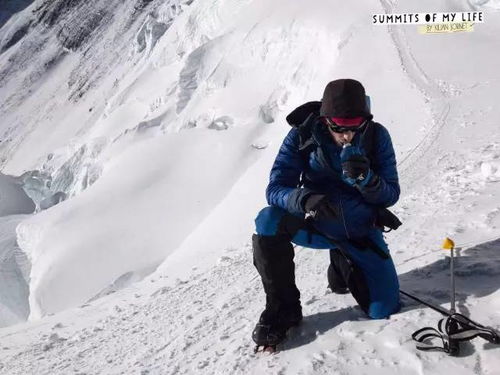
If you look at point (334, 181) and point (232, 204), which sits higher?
point (334, 181)

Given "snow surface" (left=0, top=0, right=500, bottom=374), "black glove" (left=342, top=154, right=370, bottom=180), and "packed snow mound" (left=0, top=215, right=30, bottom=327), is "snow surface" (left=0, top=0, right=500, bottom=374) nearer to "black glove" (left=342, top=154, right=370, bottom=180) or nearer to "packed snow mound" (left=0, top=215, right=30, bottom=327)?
"packed snow mound" (left=0, top=215, right=30, bottom=327)

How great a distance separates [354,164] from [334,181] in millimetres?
504

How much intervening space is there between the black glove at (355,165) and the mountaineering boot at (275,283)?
526 millimetres

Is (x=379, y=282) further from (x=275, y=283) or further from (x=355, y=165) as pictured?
(x=355, y=165)

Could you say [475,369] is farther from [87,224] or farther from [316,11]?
[316,11]

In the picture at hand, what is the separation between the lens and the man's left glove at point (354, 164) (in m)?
2.59

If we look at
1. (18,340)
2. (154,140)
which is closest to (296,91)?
(154,140)

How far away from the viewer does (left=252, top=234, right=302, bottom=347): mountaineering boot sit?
112 inches

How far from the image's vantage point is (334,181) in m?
3.08

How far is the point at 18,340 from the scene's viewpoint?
4.95 meters

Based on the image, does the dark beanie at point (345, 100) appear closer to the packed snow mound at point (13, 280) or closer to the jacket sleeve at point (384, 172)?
the jacket sleeve at point (384, 172)

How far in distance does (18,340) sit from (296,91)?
10.3 m

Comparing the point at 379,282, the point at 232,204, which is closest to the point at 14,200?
the point at 232,204

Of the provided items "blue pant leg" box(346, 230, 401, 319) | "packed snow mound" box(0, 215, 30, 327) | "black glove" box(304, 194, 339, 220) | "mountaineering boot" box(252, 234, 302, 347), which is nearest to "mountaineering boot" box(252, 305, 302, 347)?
"mountaineering boot" box(252, 234, 302, 347)
